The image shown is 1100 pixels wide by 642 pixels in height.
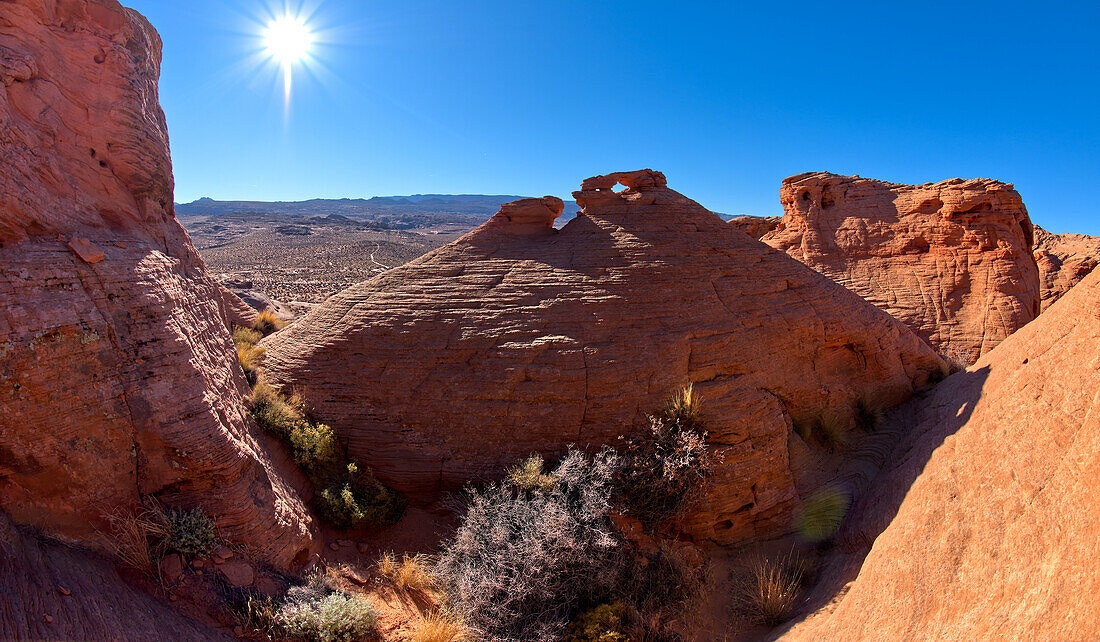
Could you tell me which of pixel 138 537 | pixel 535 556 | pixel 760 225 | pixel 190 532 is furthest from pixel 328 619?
pixel 760 225

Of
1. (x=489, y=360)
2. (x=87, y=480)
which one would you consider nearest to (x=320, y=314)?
Answer: (x=489, y=360)

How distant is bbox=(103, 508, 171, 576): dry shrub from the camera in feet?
14.3

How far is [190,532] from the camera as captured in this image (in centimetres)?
470

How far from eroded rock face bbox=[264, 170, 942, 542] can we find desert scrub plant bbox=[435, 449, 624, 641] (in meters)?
0.81

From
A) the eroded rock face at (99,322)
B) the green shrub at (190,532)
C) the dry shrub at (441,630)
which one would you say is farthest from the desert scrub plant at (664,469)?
the green shrub at (190,532)

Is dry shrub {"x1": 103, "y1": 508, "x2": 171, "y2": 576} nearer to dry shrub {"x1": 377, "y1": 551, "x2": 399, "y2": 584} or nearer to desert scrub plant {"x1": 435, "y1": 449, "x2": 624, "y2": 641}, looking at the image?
dry shrub {"x1": 377, "y1": 551, "x2": 399, "y2": 584}

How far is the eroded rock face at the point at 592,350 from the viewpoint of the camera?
23.0 feet

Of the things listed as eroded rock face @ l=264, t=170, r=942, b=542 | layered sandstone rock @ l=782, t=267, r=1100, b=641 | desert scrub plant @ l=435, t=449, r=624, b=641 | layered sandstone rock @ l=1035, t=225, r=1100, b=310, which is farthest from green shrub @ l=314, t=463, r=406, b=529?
layered sandstone rock @ l=1035, t=225, r=1100, b=310

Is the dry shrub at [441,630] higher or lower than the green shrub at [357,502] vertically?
lower

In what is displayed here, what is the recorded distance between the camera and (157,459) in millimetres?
4809

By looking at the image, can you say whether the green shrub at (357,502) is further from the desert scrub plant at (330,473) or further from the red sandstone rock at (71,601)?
the red sandstone rock at (71,601)

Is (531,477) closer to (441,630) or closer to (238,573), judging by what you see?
(441,630)

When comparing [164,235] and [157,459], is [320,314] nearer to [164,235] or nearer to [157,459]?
[164,235]

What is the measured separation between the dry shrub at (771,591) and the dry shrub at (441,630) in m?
3.43
